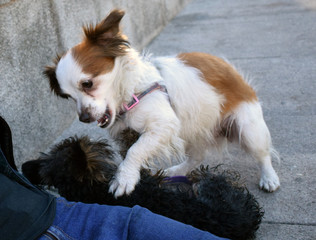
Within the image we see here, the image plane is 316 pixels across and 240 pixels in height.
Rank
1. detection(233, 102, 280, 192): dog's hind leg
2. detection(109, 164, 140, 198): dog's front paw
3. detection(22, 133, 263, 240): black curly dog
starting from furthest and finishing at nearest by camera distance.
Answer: detection(233, 102, 280, 192): dog's hind leg → detection(109, 164, 140, 198): dog's front paw → detection(22, 133, 263, 240): black curly dog

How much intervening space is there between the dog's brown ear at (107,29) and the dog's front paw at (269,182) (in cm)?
162

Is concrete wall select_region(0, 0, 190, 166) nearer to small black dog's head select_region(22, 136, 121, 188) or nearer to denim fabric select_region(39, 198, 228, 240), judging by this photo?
small black dog's head select_region(22, 136, 121, 188)

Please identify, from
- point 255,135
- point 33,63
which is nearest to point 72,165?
point 255,135

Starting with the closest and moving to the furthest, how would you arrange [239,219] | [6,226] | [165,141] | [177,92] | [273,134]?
1. [6,226]
2. [239,219]
3. [165,141]
4. [177,92]
5. [273,134]

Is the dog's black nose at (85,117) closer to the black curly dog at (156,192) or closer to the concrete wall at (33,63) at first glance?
the black curly dog at (156,192)

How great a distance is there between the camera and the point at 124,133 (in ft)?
9.73

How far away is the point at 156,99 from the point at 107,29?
62 cm

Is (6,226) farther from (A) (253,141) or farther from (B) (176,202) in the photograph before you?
(A) (253,141)

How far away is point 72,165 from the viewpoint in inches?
90.4

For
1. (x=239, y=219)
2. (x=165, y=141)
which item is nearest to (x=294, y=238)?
(x=239, y=219)

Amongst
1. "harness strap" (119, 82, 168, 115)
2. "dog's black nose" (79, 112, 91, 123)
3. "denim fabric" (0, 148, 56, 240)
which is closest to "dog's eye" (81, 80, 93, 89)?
"dog's black nose" (79, 112, 91, 123)

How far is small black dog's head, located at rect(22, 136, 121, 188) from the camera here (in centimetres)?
230

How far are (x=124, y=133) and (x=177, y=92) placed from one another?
0.54m

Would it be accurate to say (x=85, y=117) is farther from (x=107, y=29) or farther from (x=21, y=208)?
(x=21, y=208)
